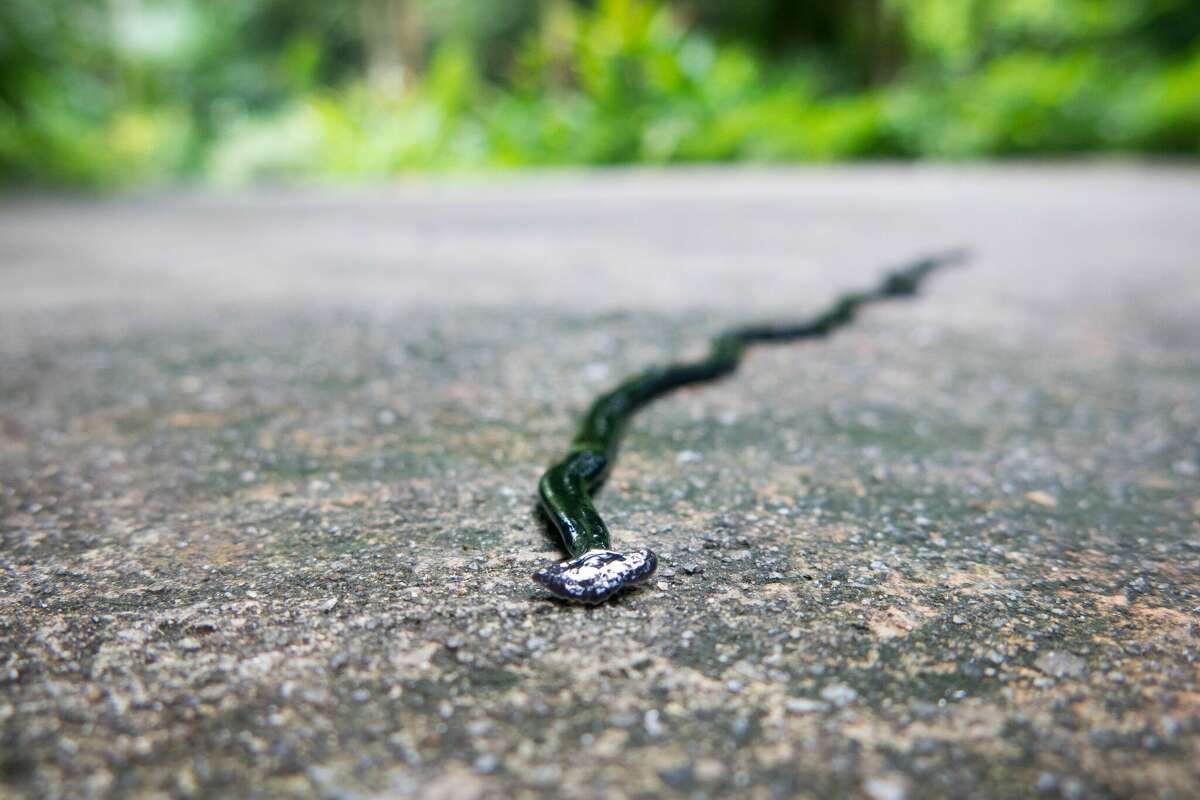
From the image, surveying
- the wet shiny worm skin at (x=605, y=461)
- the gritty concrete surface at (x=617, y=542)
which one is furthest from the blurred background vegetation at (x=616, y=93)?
the wet shiny worm skin at (x=605, y=461)

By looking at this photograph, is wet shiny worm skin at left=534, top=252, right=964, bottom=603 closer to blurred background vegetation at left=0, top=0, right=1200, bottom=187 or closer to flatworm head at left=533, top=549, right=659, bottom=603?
flatworm head at left=533, top=549, right=659, bottom=603

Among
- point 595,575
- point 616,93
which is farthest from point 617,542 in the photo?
point 616,93

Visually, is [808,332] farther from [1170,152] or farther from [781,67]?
[781,67]

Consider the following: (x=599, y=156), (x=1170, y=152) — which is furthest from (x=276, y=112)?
(x=1170, y=152)

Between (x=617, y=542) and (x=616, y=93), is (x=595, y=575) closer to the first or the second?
(x=617, y=542)

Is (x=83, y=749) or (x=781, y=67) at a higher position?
(x=781, y=67)

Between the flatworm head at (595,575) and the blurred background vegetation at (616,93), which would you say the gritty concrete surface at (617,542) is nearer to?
the flatworm head at (595,575)
